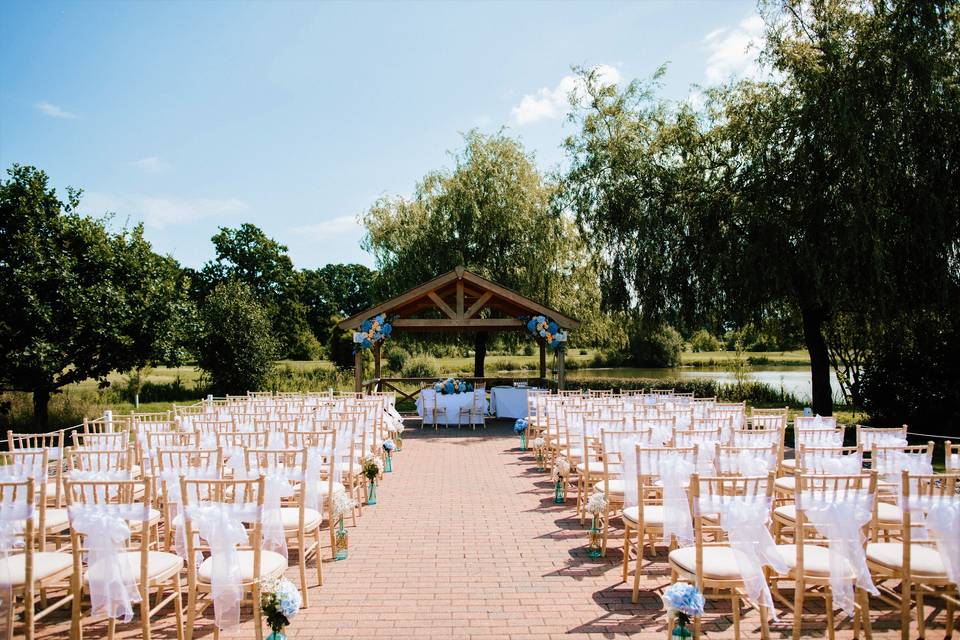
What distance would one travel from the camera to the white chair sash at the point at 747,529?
3793mm

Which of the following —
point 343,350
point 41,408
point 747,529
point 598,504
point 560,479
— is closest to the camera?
point 747,529

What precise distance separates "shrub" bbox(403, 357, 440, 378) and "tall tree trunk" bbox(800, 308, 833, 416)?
57.0 ft

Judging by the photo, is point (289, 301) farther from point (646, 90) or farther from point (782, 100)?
point (782, 100)

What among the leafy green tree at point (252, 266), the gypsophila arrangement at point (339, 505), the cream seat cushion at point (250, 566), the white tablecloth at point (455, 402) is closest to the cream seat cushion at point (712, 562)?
the cream seat cushion at point (250, 566)

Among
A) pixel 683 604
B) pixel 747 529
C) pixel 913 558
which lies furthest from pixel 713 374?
pixel 683 604

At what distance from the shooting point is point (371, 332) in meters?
16.7

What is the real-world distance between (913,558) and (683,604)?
1937 mm

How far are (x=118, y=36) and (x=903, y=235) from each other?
1509 cm

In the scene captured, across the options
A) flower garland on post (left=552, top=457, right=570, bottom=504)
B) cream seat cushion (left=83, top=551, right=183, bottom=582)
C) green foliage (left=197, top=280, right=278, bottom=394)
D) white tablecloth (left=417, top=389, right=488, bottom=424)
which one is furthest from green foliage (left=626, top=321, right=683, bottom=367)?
cream seat cushion (left=83, top=551, right=183, bottom=582)

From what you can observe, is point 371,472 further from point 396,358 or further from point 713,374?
point 713,374

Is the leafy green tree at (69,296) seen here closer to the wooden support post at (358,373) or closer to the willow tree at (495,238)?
the wooden support post at (358,373)

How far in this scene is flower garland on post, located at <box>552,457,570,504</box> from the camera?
756 centimetres

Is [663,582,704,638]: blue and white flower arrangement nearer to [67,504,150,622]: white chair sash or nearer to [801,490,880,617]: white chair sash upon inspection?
[801,490,880,617]: white chair sash

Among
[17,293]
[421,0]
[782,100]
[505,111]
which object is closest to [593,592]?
[421,0]
